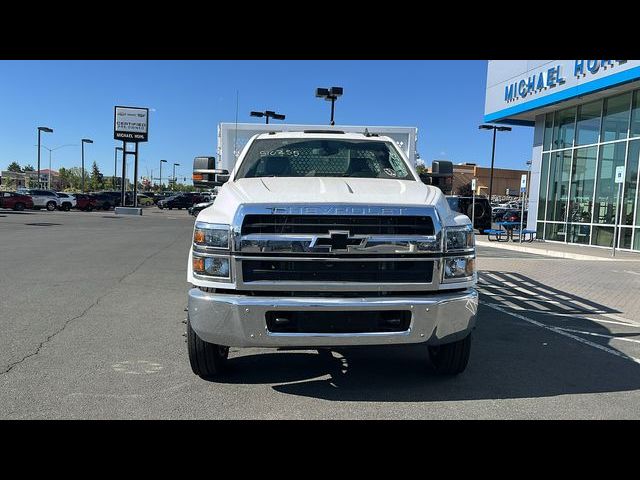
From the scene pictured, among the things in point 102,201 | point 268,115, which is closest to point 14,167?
point 102,201

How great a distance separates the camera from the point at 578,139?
20438mm

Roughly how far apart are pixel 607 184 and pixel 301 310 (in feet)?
60.0

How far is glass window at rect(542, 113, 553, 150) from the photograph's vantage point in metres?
22.1

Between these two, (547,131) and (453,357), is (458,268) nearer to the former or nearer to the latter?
(453,357)

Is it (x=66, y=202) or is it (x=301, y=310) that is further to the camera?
(x=66, y=202)

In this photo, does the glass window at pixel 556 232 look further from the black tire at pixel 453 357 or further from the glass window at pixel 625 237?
the black tire at pixel 453 357

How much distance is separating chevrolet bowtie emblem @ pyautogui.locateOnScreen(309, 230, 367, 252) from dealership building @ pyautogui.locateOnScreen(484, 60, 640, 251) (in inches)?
554

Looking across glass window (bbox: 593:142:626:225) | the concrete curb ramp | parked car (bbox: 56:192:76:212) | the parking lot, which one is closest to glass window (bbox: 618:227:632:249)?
glass window (bbox: 593:142:626:225)

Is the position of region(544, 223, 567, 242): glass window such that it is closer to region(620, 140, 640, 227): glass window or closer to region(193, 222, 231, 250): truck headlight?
region(620, 140, 640, 227): glass window

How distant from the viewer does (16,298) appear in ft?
24.7

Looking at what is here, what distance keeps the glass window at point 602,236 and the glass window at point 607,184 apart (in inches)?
11.1
